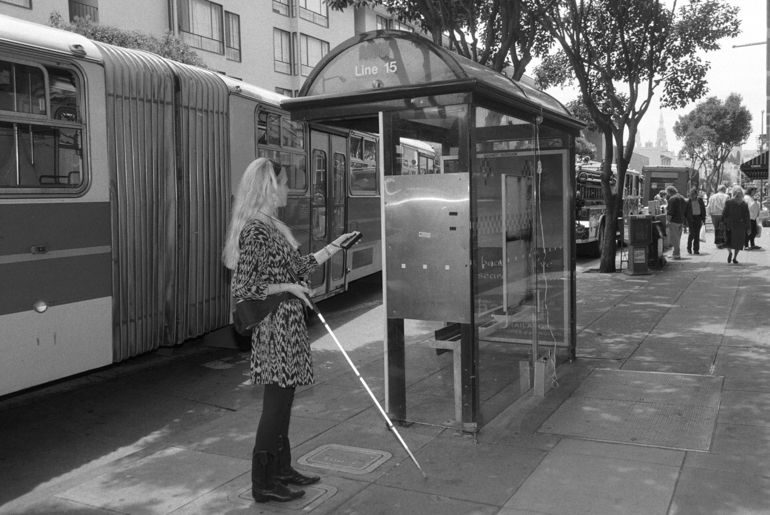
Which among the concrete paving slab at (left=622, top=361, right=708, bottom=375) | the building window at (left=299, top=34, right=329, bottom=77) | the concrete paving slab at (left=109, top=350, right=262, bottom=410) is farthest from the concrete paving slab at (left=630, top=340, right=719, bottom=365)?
the building window at (left=299, top=34, right=329, bottom=77)

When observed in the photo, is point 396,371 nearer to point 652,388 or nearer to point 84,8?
point 652,388

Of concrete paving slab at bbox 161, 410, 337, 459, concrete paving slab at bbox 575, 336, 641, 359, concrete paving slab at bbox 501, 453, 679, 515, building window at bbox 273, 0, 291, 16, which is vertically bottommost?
concrete paving slab at bbox 161, 410, 337, 459

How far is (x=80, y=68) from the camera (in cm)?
604

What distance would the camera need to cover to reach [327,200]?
1083 cm

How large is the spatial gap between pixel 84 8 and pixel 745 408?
23906 millimetres

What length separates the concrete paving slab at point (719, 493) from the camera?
410cm

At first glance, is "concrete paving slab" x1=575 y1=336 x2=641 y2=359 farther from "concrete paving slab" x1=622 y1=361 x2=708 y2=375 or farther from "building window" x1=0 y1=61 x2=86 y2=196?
"building window" x1=0 y1=61 x2=86 y2=196

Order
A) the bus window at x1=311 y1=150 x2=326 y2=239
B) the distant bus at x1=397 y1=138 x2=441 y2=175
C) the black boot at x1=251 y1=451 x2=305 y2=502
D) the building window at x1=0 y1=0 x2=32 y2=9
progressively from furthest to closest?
the building window at x1=0 y1=0 x2=32 y2=9, the bus window at x1=311 y1=150 x2=326 y2=239, the distant bus at x1=397 y1=138 x2=441 y2=175, the black boot at x1=251 y1=451 x2=305 y2=502

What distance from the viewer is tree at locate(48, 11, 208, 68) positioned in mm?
19812

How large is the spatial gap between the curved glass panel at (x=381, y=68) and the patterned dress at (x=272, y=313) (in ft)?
5.87

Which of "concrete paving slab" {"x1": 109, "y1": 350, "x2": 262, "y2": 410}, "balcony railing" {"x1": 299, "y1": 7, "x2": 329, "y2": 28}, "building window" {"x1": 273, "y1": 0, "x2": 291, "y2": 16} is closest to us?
"concrete paving slab" {"x1": 109, "y1": 350, "x2": 262, "y2": 410}

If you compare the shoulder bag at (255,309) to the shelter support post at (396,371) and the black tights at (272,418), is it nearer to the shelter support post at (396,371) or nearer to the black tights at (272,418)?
the black tights at (272,418)

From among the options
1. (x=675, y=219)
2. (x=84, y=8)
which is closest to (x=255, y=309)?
(x=675, y=219)

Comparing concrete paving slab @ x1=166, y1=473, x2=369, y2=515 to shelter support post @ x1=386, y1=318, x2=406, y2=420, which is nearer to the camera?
concrete paving slab @ x1=166, y1=473, x2=369, y2=515
